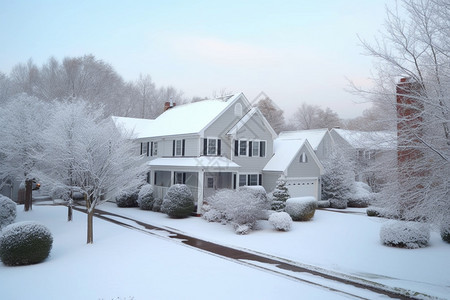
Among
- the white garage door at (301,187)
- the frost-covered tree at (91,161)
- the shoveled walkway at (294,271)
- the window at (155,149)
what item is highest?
the window at (155,149)

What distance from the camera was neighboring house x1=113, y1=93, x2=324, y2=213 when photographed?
951 inches

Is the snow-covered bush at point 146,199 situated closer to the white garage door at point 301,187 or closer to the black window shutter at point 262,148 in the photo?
the black window shutter at point 262,148

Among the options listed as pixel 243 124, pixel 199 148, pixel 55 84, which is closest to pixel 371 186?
pixel 243 124

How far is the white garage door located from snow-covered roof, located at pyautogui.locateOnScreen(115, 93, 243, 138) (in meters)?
8.21

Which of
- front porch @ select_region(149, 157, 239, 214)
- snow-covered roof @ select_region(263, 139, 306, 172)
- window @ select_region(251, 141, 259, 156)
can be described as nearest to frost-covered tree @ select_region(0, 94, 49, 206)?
front porch @ select_region(149, 157, 239, 214)

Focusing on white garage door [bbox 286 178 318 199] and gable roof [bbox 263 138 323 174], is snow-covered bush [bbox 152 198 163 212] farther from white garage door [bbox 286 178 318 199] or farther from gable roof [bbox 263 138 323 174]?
white garage door [bbox 286 178 318 199]

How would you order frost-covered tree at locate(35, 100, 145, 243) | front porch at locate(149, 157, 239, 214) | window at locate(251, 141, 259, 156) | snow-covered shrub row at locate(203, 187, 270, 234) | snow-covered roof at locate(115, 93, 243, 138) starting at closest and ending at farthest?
1. frost-covered tree at locate(35, 100, 145, 243)
2. snow-covered shrub row at locate(203, 187, 270, 234)
3. front porch at locate(149, 157, 239, 214)
4. snow-covered roof at locate(115, 93, 243, 138)
5. window at locate(251, 141, 259, 156)

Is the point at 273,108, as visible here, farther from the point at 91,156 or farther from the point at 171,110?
the point at 91,156

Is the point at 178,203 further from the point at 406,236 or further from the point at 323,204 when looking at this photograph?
the point at 406,236

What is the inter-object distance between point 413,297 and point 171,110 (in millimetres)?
28310

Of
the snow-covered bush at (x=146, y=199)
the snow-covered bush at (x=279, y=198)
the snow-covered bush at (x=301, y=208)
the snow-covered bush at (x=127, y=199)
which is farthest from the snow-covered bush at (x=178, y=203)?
the snow-covered bush at (x=301, y=208)

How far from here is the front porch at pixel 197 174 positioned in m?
23.1

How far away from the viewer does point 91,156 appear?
50.2ft

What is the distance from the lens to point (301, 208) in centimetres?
2041
